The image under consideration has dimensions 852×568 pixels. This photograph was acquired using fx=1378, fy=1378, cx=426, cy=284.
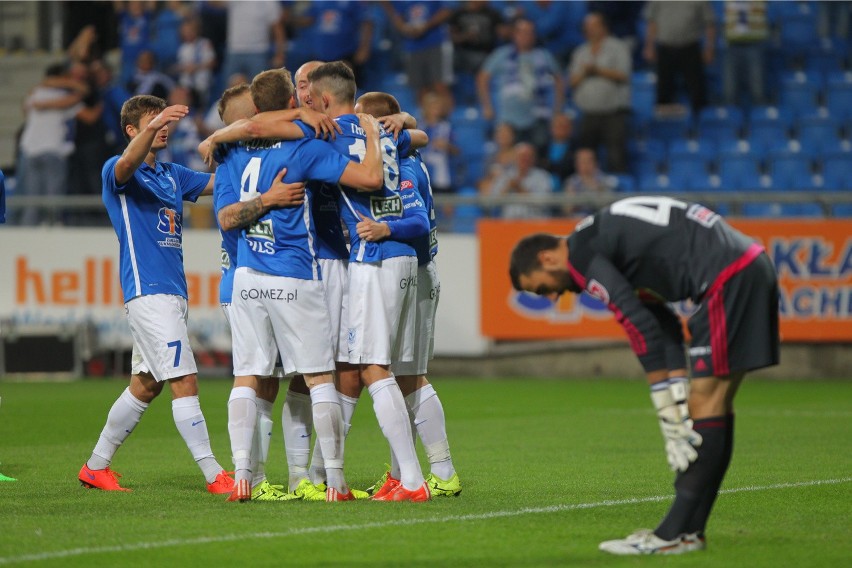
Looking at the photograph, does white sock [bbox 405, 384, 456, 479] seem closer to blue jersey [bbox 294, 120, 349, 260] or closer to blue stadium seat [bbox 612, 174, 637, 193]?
blue jersey [bbox 294, 120, 349, 260]

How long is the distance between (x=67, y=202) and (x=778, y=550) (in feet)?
A: 48.2

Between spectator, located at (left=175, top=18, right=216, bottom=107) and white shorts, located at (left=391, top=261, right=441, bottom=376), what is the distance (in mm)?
14490

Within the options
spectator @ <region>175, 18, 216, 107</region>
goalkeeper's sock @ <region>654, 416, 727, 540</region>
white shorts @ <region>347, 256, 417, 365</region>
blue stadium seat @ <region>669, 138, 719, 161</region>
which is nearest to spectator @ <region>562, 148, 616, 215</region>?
blue stadium seat @ <region>669, 138, 719, 161</region>

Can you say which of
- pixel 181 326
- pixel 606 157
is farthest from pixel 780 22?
pixel 181 326

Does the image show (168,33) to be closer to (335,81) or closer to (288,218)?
(335,81)

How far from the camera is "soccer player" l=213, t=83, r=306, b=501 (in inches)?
282

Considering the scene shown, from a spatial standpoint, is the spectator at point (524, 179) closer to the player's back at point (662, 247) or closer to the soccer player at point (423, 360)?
the soccer player at point (423, 360)

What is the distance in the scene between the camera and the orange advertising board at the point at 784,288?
1638cm

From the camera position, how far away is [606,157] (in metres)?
19.9

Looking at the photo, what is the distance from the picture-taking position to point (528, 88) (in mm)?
20172

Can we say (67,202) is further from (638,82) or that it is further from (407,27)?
(638,82)

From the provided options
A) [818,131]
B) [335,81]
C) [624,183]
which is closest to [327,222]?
[335,81]

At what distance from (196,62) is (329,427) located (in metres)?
15.8

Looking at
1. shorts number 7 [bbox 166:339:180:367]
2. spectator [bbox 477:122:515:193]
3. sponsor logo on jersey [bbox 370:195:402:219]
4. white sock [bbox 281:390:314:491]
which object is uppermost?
spectator [bbox 477:122:515:193]
